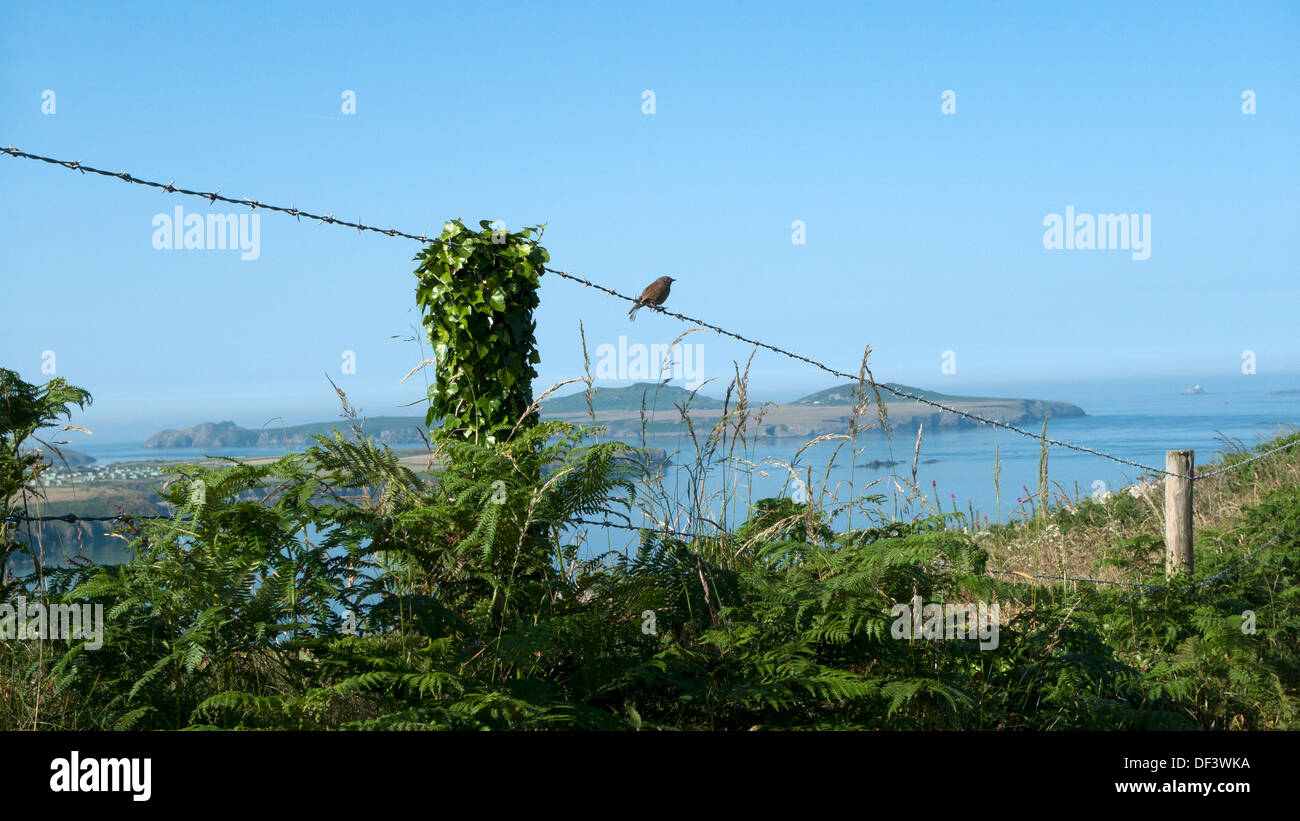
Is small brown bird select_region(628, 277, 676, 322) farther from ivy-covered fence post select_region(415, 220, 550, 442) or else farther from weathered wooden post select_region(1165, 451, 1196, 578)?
weathered wooden post select_region(1165, 451, 1196, 578)

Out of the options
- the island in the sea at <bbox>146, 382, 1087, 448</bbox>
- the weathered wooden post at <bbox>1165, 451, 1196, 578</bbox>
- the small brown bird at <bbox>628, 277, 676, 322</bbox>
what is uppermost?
the small brown bird at <bbox>628, 277, 676, 322</bbox>

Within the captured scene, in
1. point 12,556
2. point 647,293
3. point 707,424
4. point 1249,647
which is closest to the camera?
point 12,556

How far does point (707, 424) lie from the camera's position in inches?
195

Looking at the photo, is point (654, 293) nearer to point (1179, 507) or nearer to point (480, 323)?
point (480, 323)

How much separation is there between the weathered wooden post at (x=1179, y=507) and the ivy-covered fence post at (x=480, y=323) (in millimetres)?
4406

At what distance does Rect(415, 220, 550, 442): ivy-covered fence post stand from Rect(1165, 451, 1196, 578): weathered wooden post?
4.41m

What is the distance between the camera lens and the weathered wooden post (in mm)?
5992

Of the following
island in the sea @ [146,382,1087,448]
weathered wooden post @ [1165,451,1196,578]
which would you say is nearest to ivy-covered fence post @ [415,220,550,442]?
island in the sea @ [146,382,1087,448]

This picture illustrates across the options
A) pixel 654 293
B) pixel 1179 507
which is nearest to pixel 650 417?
pixel 654 293

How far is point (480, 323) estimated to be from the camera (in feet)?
14.5
